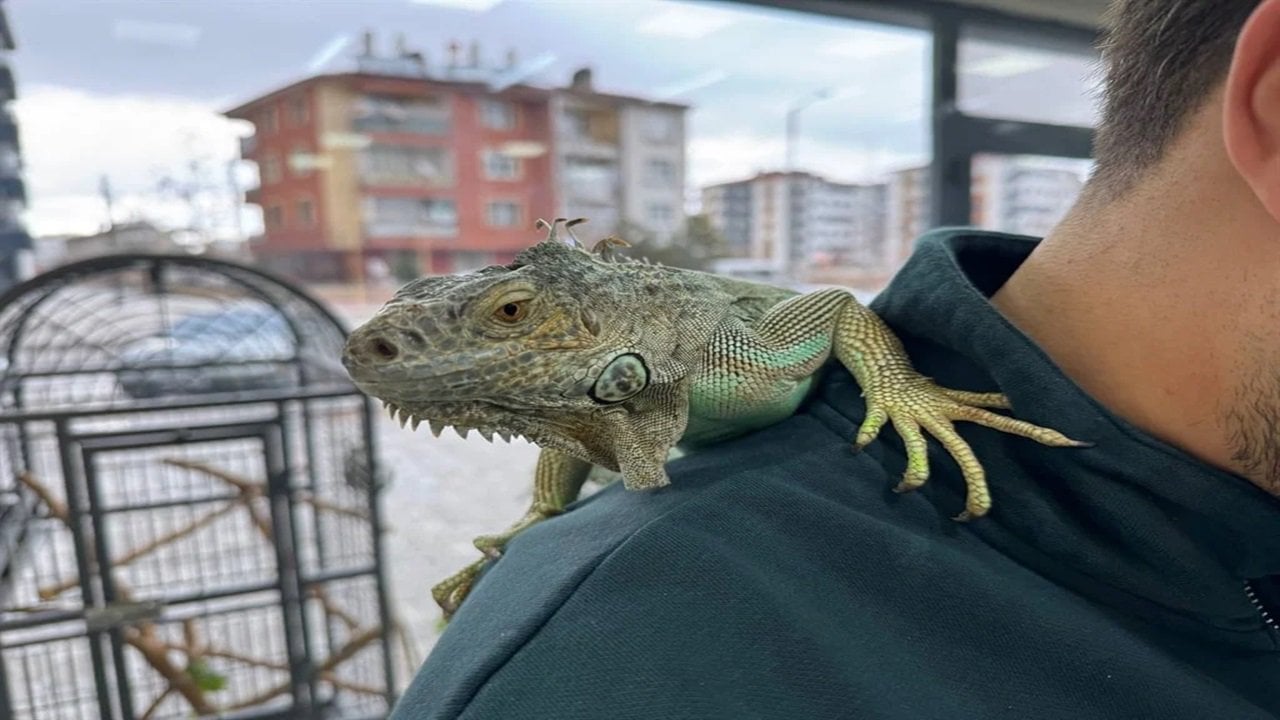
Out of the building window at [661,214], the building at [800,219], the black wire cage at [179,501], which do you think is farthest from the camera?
the building at [800,219]

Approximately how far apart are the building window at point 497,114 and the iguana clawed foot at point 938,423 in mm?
2423

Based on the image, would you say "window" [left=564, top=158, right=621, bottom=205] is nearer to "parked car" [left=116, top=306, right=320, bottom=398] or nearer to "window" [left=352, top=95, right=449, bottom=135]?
"window" [left=352, top=95, right=449, bottom=135]

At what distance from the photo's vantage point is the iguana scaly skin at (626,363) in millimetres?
622

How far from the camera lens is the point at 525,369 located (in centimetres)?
64

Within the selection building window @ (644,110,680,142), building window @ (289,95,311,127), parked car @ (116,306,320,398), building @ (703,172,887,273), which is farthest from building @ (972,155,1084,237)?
parked car @ (116,306,320,398)

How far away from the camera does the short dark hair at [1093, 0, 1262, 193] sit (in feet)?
2.14

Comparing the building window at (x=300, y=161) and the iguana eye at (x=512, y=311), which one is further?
the building window at (x=300, y=161)

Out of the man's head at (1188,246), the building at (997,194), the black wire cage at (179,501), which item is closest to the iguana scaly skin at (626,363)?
the man's head at (1188,246)

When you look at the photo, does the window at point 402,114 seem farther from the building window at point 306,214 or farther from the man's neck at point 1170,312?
the man's neck at point 1170,312

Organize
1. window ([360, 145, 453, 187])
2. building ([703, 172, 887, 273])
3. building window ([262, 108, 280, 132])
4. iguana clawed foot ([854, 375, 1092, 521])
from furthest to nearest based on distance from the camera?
building ([703, 172, 887, 273])
window ([360, 145, 453, 187])
building window ([262, 108, 280, 132])
iguana clawed foot ([854, 375, 1092, 521])

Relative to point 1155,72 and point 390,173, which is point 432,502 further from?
point 1155,72

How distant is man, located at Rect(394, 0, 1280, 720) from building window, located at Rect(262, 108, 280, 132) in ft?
7.94

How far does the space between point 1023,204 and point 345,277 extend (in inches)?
114

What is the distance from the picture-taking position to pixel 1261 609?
0.68 meters
